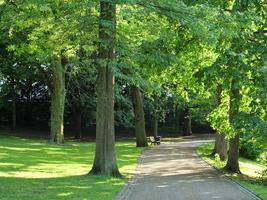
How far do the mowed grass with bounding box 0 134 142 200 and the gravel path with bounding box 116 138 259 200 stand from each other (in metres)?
0.57

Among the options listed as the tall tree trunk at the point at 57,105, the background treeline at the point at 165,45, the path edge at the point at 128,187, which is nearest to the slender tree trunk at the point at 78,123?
the tall tree trunk at the point at 57,105

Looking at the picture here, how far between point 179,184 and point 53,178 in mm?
4570

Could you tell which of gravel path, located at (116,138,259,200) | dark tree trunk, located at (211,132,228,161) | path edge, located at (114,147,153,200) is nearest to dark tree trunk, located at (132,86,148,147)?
dark tree trunk, located at (211,132,228,161)

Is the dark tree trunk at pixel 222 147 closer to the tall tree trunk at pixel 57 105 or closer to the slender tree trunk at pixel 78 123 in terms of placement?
the tall tree trunk at pixel 57 105

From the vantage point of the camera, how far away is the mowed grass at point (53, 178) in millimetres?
14523

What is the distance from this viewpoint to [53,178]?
1825 cm

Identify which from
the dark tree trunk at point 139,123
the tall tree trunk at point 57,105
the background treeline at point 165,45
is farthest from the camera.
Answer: the dark tree trunk at point 139,123

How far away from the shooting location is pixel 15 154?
26.4m

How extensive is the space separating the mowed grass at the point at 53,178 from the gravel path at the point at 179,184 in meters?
0.57

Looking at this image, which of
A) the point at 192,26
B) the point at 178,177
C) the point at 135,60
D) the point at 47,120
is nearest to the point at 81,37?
the point at 135,60

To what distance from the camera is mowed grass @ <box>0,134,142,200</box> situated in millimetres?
14523

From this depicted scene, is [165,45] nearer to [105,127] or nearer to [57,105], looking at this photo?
[105,127]

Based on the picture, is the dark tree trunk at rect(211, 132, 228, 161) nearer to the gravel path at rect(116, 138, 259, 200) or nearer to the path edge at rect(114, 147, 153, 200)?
the gravel path at rect(116, 138, 259, 200)

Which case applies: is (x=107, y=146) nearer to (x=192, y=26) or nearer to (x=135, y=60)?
(x=135, y=60)
